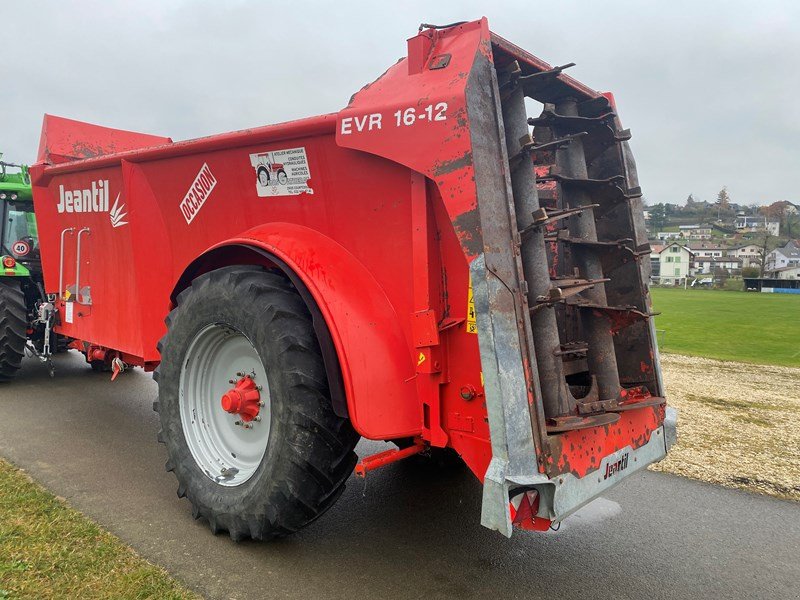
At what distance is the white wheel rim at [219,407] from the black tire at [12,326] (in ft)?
14.3

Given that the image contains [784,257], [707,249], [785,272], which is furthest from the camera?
[707,249]

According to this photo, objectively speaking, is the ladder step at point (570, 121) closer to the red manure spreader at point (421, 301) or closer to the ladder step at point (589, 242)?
the red manure spreader at point (421, 301)

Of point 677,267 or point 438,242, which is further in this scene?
point 677,267

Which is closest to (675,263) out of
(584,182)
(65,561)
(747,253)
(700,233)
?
(747,253)

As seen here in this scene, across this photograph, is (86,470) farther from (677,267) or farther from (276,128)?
(677,267)

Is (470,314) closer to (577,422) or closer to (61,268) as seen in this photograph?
(577,422)

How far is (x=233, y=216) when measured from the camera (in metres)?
3.65

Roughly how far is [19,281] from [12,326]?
780 mm

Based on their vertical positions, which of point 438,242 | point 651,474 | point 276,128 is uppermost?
point 276,128

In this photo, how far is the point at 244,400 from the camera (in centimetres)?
320

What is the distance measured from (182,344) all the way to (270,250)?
0.91m

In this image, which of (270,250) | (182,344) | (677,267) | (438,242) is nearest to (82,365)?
(182,344)

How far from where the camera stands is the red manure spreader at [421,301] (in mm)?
2477

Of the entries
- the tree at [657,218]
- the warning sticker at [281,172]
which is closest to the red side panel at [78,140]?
the warning sticker at [281,172]
